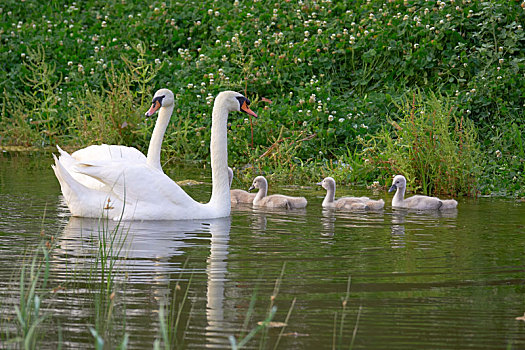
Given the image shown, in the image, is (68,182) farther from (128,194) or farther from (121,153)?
(121,153)

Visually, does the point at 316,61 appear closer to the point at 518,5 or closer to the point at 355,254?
the point at 518,5

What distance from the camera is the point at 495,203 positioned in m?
→ 11.5

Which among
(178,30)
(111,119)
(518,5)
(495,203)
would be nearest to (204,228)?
(495,203)

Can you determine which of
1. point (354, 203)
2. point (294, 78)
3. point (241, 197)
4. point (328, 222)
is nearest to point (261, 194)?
point (241, 197)

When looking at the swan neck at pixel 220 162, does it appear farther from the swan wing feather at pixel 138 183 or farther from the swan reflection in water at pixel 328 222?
the swan reflection in water at pixel 328 222

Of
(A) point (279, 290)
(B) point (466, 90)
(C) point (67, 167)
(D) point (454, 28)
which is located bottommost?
(A) point (279, 290)

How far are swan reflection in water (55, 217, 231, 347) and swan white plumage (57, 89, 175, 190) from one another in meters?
0.76

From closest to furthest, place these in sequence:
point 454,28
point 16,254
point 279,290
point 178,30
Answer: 1. point 279,290
2. point 16,254
3. point 454,28
4. point 178,30

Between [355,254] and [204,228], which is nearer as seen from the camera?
[355,254]

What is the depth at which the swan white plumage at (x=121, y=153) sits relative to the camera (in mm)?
10125

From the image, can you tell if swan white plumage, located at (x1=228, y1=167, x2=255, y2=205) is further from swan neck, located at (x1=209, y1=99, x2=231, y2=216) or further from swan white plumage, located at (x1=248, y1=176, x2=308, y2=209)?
swan neck, located at (x1=209, y1=99, x2=231, y2=216)

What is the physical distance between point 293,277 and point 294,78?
10.4 meters

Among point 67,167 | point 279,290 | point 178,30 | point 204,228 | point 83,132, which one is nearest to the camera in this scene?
point 279,290

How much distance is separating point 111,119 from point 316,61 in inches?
155
